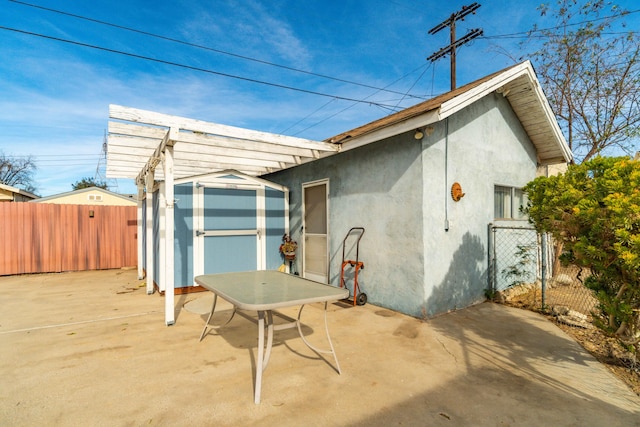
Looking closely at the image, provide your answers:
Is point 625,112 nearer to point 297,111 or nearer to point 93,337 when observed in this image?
point 93,337

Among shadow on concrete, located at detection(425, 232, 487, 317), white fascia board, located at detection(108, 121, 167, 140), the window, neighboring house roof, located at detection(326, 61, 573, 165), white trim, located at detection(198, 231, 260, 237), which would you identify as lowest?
shadow on concrete, located at detection(425, 232, 487, 317)

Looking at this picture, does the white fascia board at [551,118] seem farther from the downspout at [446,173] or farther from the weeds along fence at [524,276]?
the downspout at [446,173]

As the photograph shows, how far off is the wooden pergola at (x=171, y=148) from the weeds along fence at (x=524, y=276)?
3.34 metres

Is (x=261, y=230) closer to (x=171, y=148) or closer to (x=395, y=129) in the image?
(x=171, y=148)

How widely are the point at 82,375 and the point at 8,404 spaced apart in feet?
1.51

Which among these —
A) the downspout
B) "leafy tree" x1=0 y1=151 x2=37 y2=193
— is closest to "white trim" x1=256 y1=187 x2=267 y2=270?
the downspout

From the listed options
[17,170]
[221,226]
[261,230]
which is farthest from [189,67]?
[17,170]

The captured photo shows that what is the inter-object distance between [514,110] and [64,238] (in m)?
11.4

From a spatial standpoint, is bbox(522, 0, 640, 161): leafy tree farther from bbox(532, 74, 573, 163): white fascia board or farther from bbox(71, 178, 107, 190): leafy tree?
bbox(71, 178, 107, 190): leafy tree

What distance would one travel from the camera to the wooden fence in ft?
25.3

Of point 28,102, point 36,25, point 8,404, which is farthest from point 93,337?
point 28,102

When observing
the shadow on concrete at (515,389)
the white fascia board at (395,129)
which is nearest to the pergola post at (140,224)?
the white fascia board at (395,129)

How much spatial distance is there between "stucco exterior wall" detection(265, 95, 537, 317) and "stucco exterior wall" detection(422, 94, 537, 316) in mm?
14

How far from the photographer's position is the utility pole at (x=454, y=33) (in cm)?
993
